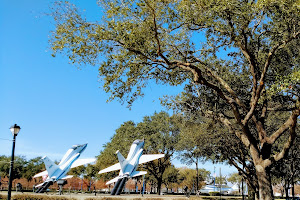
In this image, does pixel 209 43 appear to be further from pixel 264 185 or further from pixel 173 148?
pixel 173 148

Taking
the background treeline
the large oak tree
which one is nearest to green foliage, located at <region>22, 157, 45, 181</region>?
the background treeline

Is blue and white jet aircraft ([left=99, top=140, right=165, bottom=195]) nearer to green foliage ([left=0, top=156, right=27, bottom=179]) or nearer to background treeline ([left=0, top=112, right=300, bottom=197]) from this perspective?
background treeline ([left=0, top=112, right=300, bottom=197])

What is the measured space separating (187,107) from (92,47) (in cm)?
845

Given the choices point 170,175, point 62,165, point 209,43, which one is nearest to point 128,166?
point 62,165

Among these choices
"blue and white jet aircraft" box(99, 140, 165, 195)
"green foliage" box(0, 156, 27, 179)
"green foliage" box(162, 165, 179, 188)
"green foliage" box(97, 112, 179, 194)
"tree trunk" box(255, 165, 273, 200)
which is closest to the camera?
"tree trunk" box(255, 165, 273, 200)

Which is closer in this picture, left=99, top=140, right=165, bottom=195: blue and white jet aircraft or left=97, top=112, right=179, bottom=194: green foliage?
left=99, top=140, right=165, bottom=195: blue and white jet aircraft

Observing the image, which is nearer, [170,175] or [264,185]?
[264,185]

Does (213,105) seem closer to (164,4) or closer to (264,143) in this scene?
(264,143)

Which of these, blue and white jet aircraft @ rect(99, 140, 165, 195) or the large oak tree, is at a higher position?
the large oak tree

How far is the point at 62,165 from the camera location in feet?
125

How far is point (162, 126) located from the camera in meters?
45.4

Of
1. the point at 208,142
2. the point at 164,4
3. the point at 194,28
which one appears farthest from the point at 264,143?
the point at 208,142

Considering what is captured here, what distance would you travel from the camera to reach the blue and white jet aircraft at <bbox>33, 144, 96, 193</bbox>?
3672cm

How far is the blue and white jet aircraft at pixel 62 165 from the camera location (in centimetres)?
3672
